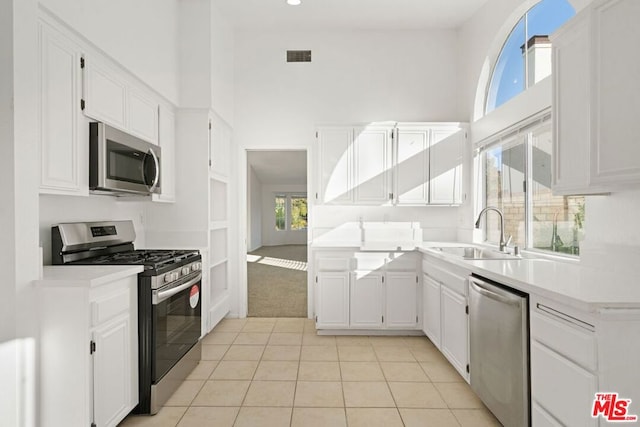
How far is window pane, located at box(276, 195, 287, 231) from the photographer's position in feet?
43.0

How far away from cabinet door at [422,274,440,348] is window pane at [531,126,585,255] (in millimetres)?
926

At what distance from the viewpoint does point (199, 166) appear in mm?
3713

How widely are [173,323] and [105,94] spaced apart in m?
1.65

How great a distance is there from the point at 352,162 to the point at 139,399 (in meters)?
3.00

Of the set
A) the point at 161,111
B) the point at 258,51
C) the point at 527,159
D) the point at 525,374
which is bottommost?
the point at 525,374

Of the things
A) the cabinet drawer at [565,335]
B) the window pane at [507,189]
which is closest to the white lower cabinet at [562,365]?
the cabinet drawer at [565,335]

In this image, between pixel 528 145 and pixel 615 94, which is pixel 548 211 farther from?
pixel 615 94

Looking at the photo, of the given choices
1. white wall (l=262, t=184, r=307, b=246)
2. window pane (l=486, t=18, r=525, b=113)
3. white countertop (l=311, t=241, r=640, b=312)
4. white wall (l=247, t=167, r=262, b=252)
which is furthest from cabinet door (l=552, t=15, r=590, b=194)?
white wall (l=262, t=184, r=307, b=246)

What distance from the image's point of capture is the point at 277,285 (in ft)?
21.1

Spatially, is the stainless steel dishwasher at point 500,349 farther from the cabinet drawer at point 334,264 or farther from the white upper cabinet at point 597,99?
the cabinet drawer at point 334,264

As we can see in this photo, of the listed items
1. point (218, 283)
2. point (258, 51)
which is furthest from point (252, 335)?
point (258, 51)

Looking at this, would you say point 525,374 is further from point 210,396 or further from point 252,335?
point 252,335

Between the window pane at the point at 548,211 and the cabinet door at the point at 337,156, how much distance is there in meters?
1.86

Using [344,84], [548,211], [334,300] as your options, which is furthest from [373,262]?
[344,84]
